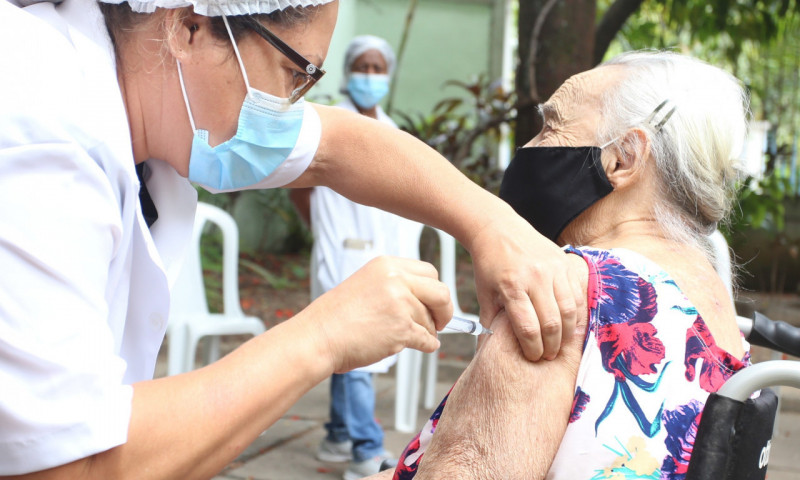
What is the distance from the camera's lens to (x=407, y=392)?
4699mm

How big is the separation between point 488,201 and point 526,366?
1.08 feet

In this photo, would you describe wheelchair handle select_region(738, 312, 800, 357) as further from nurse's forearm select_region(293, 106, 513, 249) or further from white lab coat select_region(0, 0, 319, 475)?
white lab coat select_region(0, 0, 319, 475)

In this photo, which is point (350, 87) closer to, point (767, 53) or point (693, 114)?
point (693, 114)

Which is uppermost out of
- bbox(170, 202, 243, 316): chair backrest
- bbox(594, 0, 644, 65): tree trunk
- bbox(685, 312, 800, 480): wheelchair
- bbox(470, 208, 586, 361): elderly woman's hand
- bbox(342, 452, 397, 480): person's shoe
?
bbox(594, 0, 644, 65): tree trunk

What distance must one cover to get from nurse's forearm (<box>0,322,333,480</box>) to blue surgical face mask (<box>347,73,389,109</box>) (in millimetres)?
3792

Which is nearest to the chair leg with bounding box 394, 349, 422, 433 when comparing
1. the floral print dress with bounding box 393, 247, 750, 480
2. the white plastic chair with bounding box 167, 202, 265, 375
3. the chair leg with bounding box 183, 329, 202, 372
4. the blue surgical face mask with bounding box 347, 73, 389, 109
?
the white plastic chair with bounding box 167, 202, 265, 375

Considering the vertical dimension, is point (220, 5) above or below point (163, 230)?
above

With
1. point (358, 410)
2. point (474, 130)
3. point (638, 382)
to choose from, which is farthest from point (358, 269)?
point (474, 130)

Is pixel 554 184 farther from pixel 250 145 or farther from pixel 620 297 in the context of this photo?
pixel 250 145

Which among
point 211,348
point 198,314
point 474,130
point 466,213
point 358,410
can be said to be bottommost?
point 358,410

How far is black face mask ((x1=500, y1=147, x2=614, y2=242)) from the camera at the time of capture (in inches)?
75.0

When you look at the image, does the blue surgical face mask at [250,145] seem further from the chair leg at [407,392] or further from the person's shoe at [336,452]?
the chair leg at [407,392]

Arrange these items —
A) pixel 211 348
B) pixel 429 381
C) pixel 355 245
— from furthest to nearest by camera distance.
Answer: pixel 429 381 → pixel 211 348 → pixel 355 245

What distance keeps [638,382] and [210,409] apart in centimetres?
82
